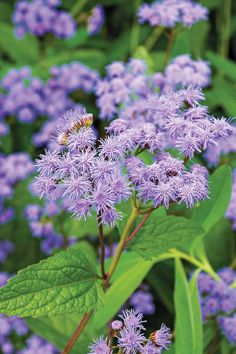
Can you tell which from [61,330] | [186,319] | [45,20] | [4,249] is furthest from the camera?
[45,20]

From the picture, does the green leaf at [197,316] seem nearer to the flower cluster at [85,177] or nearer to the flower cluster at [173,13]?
the flower cluster at [85,177]

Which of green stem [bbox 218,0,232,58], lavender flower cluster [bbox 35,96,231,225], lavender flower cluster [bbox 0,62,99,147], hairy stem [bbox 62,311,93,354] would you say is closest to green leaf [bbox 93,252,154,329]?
hairy stem [bbox 62,311,93,354]

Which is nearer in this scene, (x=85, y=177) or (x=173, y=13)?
(x=85, y=177)

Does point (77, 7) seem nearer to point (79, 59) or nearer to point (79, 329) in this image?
point (79, 59)

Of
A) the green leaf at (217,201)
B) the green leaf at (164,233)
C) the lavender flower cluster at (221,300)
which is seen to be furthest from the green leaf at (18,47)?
the green leaf at (164,233)

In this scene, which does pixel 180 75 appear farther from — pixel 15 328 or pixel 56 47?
pixel 56 47

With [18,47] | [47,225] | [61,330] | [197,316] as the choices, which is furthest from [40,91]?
[197,316]
